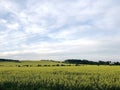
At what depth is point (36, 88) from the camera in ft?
68.1

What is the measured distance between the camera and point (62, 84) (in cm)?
2217

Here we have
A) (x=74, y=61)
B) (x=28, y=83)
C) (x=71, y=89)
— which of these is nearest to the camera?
(x=71, y=89)

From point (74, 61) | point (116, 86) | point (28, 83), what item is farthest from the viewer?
point (74, 61)

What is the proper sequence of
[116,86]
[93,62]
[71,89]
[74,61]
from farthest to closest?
[74,61]
[93,62]
[116,86]
[71,89]

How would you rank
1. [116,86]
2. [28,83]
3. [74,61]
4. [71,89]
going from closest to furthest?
[71,89] → [116,86] → [28,83] → [74,61]

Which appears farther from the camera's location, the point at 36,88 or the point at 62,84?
the point at 62,84

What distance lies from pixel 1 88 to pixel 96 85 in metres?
5.97

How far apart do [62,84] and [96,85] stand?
2217 mm

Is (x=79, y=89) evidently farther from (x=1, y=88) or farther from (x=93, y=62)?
(x=93, y=62)

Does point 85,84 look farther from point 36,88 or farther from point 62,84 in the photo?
point 36,88

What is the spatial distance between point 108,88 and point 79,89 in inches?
75.5

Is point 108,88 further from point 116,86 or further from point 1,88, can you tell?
point 1,88

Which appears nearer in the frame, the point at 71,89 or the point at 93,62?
the point at 71,89

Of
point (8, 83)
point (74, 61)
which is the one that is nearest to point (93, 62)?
point (74, 61)
